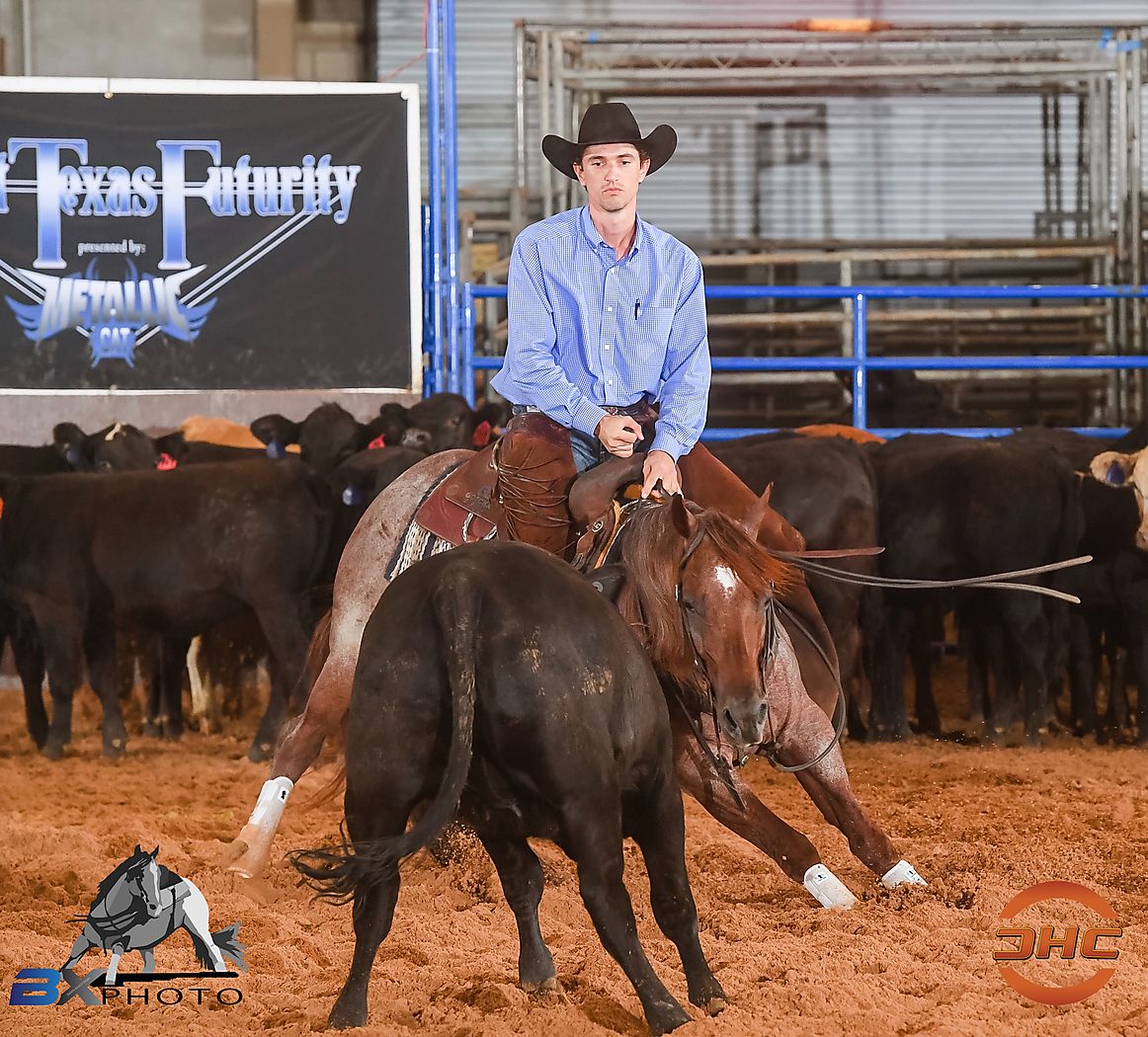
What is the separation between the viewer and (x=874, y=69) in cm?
1430

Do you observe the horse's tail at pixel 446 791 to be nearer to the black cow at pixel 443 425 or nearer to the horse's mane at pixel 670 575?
the horse's mane at pixel 670 575

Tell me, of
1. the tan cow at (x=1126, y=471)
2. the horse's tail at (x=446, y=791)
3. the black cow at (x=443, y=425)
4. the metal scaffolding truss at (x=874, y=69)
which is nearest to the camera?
the horse's tail at (x=446, y=791)

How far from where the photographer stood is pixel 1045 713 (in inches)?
318

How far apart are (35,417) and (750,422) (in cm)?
774

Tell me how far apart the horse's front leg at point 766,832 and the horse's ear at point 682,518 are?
3.04 feet

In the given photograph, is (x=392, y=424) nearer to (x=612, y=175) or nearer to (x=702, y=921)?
(x=612, y=175)

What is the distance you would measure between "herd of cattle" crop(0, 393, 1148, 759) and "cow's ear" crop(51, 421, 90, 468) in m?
0.96

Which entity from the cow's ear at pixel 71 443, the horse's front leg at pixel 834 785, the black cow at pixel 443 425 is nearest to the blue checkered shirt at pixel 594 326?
the horse's front leg at pixel 834 785

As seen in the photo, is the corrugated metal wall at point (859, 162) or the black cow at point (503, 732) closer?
the black cow at point (503, 732)

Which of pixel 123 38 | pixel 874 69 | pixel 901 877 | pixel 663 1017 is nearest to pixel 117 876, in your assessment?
pixel 663 1017

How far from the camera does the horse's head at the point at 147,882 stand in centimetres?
377

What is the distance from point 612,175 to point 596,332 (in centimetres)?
42

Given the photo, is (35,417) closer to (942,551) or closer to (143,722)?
(143,722)

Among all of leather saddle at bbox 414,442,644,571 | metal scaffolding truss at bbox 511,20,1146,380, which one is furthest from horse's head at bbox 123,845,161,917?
metal scaffolding truss at bbox 511,20,1146,380
